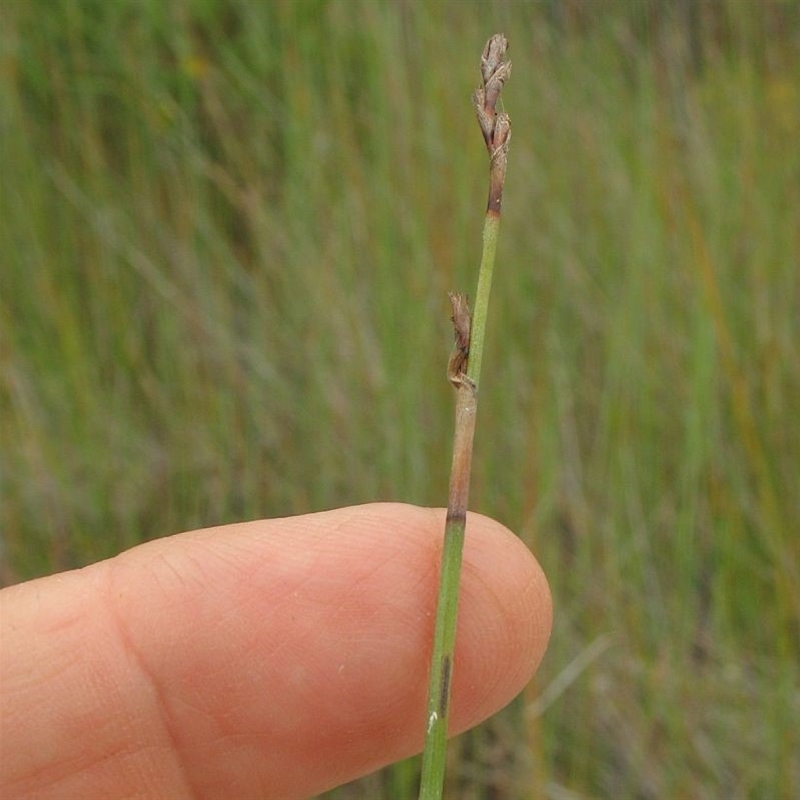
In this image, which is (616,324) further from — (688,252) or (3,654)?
(3,654)

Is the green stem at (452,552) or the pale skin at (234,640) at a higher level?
the green stem at (452,552)

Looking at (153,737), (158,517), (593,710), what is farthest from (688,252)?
(153,737)


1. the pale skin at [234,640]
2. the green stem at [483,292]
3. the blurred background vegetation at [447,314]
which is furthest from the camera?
the blurred background vegetation at [447,314]

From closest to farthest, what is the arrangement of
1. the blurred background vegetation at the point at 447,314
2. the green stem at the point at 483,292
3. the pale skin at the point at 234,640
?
the green stem at the point at 483,292 → the pale skin at the point at 234,640 → the blurred background vegetation at the point at 447,314

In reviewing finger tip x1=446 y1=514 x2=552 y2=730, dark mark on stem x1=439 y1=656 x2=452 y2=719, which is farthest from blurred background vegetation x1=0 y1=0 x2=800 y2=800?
dark mark on stem x1=439 y1=656 x2=452 y2=719

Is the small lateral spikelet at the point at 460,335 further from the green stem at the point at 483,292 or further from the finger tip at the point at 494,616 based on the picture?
the finger tip at the point at 494,616

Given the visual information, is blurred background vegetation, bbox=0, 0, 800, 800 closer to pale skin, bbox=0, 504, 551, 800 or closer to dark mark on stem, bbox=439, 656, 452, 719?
pale skin, bbox=0, 504, 551, 800

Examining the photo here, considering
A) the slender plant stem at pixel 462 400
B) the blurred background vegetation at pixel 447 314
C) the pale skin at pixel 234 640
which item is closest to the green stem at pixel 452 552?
the slender plant stem at pixel 462 400

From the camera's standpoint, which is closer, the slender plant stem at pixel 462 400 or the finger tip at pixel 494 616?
the slender plant stem at pixel 462 400
